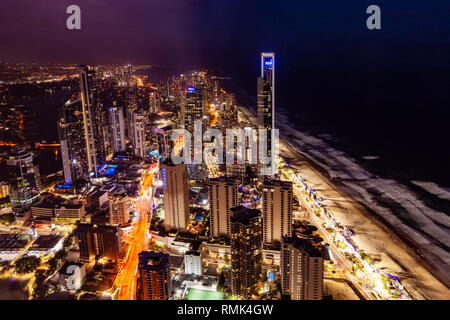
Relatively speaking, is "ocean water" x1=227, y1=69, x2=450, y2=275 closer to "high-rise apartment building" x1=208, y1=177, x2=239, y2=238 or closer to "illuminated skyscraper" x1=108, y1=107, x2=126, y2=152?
"high-rise apartment building" x1=208, y1=177, x2=239, y2=238

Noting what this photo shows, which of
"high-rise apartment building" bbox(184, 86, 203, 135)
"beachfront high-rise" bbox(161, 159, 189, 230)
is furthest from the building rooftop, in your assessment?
"high-rise apartment building" bbox(184, 86, 203, 135)

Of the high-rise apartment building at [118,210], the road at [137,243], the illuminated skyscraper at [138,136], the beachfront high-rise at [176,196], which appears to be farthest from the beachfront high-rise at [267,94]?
the illuminated skyscraper at [138,136]

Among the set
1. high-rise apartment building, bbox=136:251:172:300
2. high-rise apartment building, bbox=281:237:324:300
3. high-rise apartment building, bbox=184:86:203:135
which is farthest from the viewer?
high-rise apartment building, bbox=184:86:203:135

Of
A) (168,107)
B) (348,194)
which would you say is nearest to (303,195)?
→ (348,194)

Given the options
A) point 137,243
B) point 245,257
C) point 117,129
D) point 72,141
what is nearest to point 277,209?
point 245,257

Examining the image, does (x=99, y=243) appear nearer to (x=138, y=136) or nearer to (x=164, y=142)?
(x=164, y=142)
